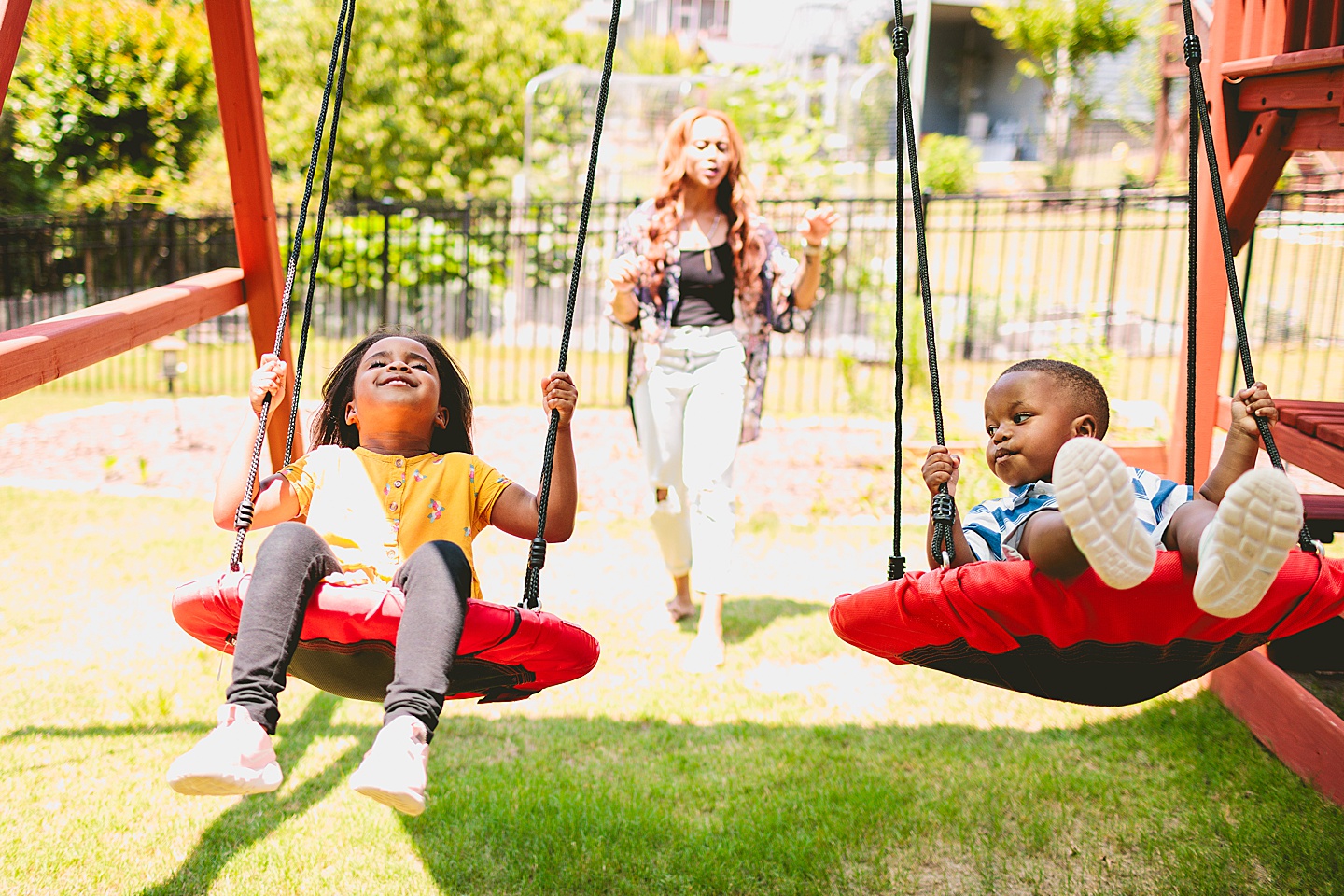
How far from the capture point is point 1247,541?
1751 millimetres

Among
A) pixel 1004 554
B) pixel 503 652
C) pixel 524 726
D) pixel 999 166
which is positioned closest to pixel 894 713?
pixel 524 726

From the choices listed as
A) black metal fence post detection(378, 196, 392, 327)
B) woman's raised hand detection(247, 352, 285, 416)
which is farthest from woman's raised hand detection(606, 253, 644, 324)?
black metal fence post detection(378, 196, 392, 327)

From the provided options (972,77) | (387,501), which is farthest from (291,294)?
(972,77)

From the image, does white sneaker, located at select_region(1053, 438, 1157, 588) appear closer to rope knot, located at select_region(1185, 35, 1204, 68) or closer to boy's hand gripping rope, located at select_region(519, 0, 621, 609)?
boy's hand gripping rope, located at select_region(519, 0, 621, 609)

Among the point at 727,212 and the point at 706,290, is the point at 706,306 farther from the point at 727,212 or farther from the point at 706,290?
the point at 727,212

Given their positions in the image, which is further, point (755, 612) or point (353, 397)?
point (755, 612)

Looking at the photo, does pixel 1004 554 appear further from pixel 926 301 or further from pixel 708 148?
pixel 708 148

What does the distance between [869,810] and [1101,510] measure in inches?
61.2

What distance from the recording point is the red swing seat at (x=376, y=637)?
2.05 metres

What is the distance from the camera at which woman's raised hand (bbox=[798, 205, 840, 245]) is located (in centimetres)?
379

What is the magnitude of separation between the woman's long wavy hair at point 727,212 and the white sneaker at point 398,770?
8.06 ft

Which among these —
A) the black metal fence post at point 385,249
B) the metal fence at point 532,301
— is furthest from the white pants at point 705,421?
the black metal fence post at point 385,249

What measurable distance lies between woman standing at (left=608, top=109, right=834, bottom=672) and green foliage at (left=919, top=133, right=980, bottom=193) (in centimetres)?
1482

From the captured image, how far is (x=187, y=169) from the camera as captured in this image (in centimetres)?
1307
